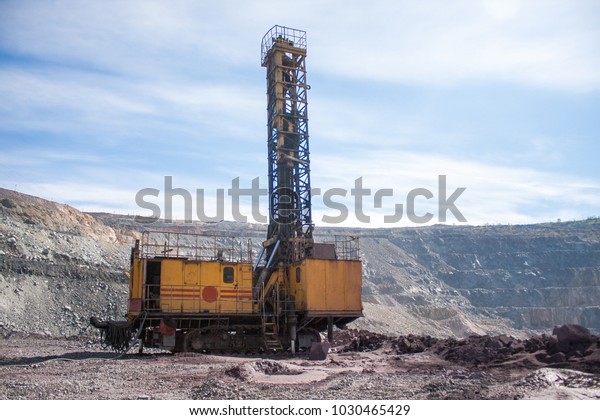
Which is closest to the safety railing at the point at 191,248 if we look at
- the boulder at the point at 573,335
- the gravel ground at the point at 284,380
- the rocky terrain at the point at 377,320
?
the rocky terrain at the point at 377,320

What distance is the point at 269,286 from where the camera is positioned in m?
19.5

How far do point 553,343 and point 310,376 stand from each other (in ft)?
18.7

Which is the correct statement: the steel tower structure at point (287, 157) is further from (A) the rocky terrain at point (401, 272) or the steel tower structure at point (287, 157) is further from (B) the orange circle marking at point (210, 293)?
(A) the rocky terrain at point (401, 272)

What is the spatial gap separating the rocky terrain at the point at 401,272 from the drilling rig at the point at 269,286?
1230cm

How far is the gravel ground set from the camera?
8438 mm

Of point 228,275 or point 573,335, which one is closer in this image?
point 573,335

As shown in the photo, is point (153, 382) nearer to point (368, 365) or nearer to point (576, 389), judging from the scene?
point (368, 365)

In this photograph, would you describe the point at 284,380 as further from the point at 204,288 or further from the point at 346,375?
the point at 204,288

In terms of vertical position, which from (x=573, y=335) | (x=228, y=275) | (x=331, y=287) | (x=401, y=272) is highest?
(x=228, y=275)

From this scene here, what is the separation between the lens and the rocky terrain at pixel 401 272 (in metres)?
28.9

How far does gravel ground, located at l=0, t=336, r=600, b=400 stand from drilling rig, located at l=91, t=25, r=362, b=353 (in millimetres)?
2411

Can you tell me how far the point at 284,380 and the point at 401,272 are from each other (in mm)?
49586

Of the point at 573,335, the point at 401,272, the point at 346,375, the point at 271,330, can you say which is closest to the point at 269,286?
the point at 271,330

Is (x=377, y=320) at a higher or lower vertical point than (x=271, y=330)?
lower
